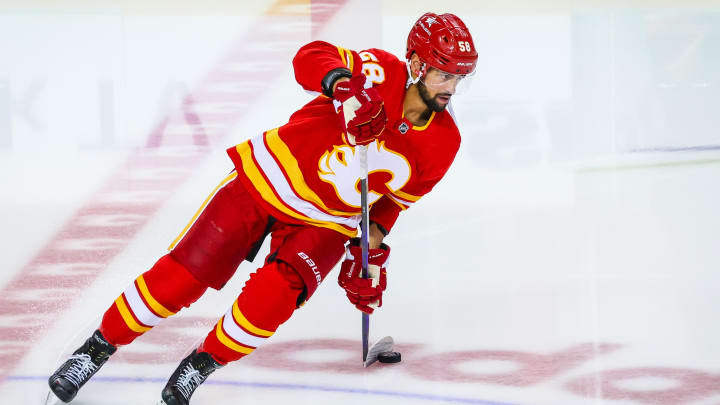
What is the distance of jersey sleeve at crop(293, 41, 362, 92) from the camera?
209 centimetres

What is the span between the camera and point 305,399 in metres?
2.17

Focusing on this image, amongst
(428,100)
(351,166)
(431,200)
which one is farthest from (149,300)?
(431,200)

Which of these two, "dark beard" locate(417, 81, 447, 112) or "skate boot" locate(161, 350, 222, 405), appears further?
"dark beard" locate(417, 81, 447, 112)

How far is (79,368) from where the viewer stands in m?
2.15

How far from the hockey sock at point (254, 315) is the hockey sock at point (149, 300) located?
13cm

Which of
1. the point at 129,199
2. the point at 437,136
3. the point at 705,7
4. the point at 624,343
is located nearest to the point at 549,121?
the point at 705,7

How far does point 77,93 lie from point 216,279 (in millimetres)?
2949

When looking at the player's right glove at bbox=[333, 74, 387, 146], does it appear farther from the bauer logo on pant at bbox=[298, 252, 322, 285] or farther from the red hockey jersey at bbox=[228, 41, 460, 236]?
the bauer logo on pant at bbox=[298, 252, 322, 285]

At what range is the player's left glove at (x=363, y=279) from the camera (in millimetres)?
2273

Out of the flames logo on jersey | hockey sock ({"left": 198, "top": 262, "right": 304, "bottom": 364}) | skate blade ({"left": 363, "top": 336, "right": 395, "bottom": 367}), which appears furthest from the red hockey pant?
skate blade ({"left": 363, "top": 336, "right": 395, "bottom": 367})

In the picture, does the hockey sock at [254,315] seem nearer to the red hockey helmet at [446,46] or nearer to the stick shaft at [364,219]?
the stick shaft at [364,219]

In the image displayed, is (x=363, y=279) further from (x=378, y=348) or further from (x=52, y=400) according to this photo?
(x=52, y=400)

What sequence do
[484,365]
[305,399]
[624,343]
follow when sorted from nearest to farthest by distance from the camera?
[305,399] < [484,365] < [624,343]

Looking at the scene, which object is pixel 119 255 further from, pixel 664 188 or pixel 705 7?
pixel 705 7
